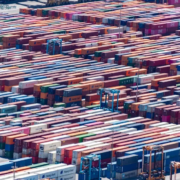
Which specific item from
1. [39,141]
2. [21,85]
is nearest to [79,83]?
[21,85]

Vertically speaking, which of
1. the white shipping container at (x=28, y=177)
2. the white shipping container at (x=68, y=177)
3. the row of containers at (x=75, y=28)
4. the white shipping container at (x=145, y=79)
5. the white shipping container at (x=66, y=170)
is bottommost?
the white shipping container at (x=68, y=177)

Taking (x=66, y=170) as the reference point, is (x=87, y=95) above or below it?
above

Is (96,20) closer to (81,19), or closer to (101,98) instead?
(81,19)

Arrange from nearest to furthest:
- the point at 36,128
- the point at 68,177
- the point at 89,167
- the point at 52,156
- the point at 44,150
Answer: the point at 68,177
the point at 89,167
the point at 52,156
the point at 44,150
the point at 36,128

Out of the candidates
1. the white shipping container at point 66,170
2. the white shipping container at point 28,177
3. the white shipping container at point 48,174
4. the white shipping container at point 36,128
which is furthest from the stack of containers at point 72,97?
the white shipping container at point 28,177

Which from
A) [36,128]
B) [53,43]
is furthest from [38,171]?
[53,43]

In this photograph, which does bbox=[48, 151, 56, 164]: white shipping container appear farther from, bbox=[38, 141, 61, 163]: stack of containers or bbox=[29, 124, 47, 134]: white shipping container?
bbox=[29, 124, 47, 134]: white shipping container

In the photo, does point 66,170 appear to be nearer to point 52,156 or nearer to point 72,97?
point 52,156

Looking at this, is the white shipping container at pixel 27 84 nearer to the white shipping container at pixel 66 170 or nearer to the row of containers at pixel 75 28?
the row of containers at pixel 75 28
